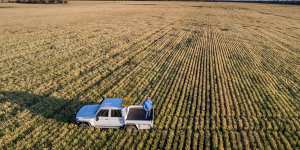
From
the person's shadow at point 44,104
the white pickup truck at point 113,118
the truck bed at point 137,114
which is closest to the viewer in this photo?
the white pickup truck at point 113,118

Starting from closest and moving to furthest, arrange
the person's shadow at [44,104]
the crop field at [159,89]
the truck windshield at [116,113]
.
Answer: the crop field at [159,89] → the truck windshield at [116,113] → the person's shadow at [44,104]

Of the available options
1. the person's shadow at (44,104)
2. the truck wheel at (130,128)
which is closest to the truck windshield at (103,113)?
the truck wheel at (130,128)

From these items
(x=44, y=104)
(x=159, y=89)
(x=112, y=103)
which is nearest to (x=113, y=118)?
(x=112, y=103)

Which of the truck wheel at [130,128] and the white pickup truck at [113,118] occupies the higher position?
the white pickup truck at [113,118]

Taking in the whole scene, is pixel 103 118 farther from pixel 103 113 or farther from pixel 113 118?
pixel 113 118

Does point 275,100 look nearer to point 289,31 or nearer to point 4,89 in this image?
point 4,89

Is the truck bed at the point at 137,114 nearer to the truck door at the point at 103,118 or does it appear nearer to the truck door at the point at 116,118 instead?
the truck door at the point at 116,118

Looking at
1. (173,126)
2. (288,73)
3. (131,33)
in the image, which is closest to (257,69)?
(288,73)
